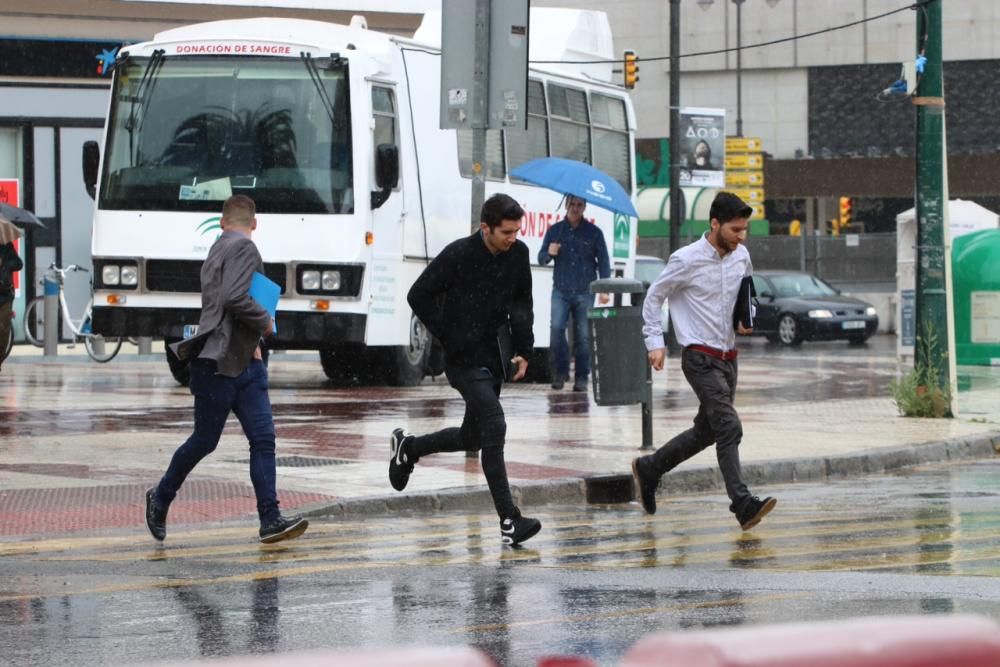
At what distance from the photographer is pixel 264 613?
6984mm

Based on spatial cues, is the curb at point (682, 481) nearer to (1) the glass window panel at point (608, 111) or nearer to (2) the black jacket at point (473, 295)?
(2) the black jacket at point (473, 295)

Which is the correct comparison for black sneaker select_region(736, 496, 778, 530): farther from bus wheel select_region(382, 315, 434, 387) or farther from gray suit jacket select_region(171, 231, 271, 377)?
bus wheel select_region(382, 315, 434, 387)

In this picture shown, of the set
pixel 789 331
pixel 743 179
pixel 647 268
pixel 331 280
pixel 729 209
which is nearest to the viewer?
pixel 729 209

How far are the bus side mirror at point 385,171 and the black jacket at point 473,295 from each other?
9.53m

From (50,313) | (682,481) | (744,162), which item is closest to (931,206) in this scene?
(682,481)

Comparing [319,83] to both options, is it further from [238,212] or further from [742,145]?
[742,145]

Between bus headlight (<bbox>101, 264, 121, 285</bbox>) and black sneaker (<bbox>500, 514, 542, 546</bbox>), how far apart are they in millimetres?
10842

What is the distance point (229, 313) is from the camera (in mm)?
9195

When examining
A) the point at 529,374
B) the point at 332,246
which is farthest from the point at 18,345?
the point at 332,246

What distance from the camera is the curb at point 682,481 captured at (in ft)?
34.9

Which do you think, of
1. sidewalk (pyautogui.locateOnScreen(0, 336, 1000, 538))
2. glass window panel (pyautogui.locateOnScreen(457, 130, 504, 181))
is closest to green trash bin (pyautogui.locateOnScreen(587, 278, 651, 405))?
sidewalk (pyautogui.locateOnScreen(0, 336, 1000, 538))

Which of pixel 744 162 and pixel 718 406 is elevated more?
pixel 744 162

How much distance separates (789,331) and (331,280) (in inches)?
811

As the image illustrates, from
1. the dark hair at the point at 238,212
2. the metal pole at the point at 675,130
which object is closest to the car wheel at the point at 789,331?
the metal pole at the point at 675,130
